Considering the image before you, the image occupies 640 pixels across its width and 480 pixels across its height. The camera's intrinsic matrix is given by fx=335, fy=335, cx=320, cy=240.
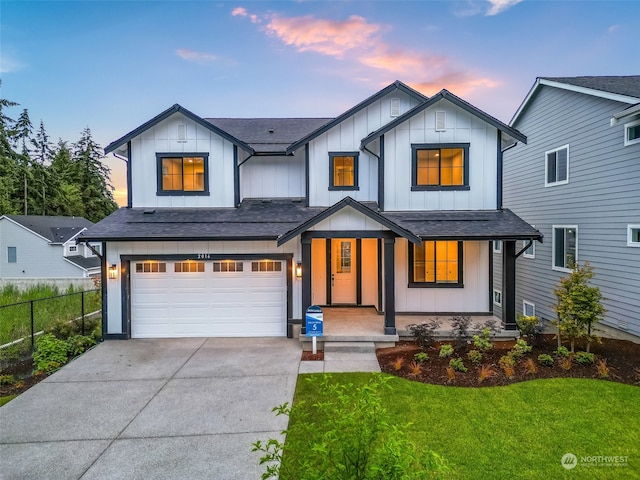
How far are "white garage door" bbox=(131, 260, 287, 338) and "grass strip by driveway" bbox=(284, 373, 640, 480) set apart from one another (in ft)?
11.2

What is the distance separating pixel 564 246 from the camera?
1121 centimetres

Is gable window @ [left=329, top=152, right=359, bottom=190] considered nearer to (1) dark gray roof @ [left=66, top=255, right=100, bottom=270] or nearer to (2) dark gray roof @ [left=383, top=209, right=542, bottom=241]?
(2) dark gray roof @ [left=383, top=209, right=542, bottom=241]

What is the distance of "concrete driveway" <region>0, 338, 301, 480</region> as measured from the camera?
4.20 m

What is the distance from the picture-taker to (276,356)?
794cm

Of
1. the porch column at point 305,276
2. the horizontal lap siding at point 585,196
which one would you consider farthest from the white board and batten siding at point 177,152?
the horizontal lap siding at point 585,196

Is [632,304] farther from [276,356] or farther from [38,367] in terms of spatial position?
[38,367]

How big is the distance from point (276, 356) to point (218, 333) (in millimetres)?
2480

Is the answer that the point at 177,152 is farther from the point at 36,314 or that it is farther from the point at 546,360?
the point at 546,360

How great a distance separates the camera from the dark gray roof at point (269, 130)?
11445 millimetres

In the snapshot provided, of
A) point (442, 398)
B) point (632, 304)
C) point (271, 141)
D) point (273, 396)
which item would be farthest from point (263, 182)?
point (632, 304)

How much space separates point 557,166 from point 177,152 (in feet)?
41.8

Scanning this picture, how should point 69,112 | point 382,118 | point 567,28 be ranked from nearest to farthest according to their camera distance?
point 382,118, point 567,28, point 69,112

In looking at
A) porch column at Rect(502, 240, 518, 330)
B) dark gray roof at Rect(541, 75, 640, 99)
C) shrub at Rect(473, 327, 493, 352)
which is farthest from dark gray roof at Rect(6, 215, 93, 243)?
dark gray roof at Rect(541, 75, 640, 99)

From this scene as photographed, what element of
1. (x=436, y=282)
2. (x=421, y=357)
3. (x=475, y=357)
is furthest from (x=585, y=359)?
(x=436, y=282)
